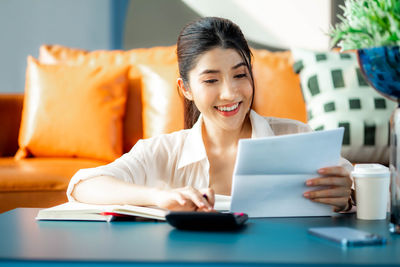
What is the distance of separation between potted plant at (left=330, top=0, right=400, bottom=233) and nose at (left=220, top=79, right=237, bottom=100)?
1.70ft

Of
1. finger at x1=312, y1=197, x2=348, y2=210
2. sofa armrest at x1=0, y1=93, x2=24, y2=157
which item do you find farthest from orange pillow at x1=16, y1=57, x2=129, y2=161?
finger at x1=312, y1=197, x2=348, y2=210

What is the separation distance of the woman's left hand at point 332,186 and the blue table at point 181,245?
43mm

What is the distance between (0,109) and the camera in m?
2.57

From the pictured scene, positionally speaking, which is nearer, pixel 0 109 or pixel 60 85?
pixel 60 85

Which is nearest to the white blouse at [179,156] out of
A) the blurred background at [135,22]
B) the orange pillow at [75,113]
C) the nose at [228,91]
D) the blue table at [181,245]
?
the nose at [228,91]

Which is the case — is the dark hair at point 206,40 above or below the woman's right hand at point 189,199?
above

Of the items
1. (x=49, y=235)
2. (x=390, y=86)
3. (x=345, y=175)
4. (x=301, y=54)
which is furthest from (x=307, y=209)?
(x=301, y=54)

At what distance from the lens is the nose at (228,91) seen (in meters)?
1.39

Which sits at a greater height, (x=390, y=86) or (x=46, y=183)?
(x=390, y=86)

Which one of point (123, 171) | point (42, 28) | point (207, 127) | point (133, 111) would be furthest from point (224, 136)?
point (42, 28)

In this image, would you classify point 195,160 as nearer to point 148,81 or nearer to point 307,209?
point 307,209

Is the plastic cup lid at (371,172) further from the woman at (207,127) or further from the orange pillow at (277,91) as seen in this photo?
the orange pillow at (277,91)

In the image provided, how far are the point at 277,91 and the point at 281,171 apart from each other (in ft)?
4.29

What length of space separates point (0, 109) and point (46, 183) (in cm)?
88
